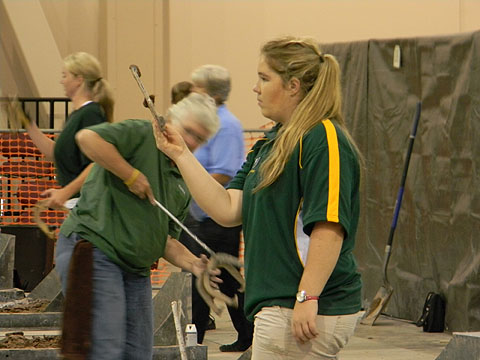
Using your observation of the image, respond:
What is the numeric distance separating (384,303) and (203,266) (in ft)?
16.0

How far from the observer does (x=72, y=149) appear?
503 centimetres

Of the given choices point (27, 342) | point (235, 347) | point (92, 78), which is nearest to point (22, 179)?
point (235, 347)

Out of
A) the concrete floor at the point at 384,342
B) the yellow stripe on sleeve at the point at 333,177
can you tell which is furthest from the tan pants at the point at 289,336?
the concrete floor at the point at 384,342

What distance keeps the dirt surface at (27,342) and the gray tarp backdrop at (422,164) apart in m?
3.18

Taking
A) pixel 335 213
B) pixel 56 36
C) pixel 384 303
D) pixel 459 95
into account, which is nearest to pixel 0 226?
pixel 384 303

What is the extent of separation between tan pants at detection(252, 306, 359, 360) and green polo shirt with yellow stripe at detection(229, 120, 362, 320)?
24 mm

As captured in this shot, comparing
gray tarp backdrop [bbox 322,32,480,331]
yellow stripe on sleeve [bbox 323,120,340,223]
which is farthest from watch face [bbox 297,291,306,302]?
gray tarp backdrop [bbox 322,32,480,331]

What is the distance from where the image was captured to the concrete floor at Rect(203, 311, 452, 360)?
702cm

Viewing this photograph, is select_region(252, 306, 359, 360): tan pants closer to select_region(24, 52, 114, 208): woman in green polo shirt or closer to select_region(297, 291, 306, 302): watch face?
select_region(297, 291, 306, 302): watch face

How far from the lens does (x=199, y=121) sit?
4.11 metres

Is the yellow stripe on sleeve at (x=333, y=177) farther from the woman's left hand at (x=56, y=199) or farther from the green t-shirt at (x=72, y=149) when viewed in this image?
the green t-shirt at (x=72, y=149)

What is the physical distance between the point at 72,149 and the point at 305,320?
2.41 meters

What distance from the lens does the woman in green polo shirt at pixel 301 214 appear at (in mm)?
2906

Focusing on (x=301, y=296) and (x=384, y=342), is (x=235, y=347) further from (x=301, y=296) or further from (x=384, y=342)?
(x=301, y=296)
